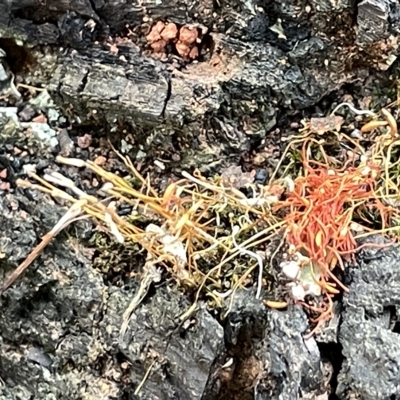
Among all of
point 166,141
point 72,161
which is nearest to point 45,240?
point 72,161

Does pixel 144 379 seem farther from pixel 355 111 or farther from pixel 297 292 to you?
pixel 355 111

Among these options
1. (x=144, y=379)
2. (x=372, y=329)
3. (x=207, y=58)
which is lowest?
(x=144, y=379)

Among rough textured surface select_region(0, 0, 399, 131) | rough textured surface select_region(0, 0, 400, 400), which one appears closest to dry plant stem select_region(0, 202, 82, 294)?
rough textured surface select_region(0, 0, 400, 400)

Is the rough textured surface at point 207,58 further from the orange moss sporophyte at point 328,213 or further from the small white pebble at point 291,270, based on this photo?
the small white pebble at point 291,270

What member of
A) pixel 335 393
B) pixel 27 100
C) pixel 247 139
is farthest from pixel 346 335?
pixel 27 100

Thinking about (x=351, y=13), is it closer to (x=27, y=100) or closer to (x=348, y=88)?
(x=348, y=88)

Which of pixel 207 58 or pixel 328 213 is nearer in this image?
pixel 328 213
